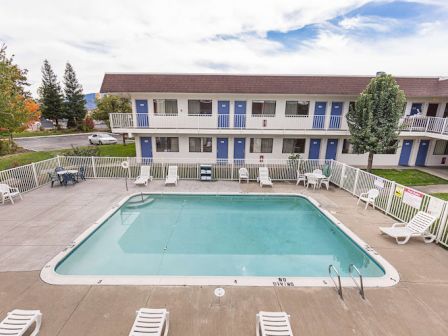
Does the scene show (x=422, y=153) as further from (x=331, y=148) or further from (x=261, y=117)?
(x=261, y=117)

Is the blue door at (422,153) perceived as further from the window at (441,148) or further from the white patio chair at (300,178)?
the white patio chair at (300,178)

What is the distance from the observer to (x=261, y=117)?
16.4 meters

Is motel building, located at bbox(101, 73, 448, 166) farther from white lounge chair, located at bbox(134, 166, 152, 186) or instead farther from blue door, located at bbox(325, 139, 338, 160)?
white lounge chair, located at bbox(134, 166, 152, 186)

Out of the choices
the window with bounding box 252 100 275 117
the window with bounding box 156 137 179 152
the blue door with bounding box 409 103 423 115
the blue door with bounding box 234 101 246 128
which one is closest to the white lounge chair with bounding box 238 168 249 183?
the blue door with bounding box 234 101 246 128

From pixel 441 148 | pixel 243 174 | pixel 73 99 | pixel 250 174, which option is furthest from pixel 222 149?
pixel 73 99

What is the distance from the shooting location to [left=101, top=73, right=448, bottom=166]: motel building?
16.2 m

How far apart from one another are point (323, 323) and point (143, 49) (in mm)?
21960

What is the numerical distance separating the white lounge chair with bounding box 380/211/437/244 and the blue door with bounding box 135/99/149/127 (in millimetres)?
15438

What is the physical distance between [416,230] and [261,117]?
11.3 m

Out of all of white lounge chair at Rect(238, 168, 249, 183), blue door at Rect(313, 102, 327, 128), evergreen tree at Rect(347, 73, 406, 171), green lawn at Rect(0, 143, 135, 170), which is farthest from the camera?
green lawn at Rect(0, 143, 135, 170)

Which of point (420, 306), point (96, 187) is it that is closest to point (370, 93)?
point (420, 306)

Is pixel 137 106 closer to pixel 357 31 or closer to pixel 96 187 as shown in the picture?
pixel 96 187

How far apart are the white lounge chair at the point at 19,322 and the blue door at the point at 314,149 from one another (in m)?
18.3

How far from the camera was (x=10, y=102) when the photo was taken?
14.0 metres
